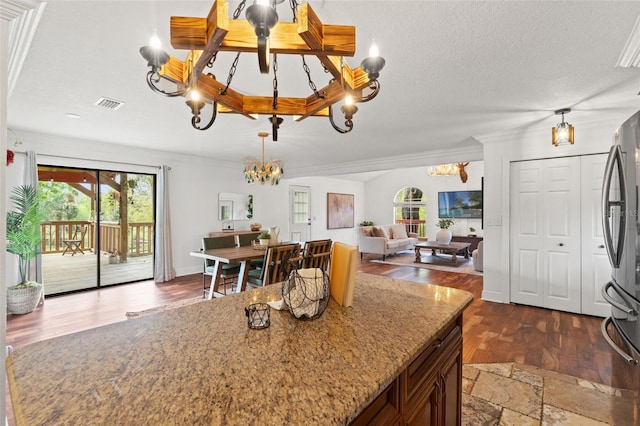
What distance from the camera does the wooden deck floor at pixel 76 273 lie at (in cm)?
462

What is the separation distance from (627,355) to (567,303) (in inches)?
112

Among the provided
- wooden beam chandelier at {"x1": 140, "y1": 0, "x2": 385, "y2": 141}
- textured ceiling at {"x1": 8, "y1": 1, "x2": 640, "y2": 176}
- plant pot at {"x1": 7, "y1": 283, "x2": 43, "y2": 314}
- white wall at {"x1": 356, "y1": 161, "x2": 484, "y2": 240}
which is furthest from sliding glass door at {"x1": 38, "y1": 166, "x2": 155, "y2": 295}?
white wall at {"x1": 356, "y1": 161, "x2": 484, "y2": 240}

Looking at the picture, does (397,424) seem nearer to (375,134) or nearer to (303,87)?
(303,87)

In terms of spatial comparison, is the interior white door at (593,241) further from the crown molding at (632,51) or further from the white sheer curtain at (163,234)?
the white sheer curtain at (163,234)

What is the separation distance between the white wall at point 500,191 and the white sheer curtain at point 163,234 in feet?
17.1

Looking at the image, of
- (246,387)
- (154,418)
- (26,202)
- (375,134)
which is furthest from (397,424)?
(26,202)

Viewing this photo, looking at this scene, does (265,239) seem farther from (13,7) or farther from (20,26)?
(13,7)

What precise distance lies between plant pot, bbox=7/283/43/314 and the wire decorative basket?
14.2 ft

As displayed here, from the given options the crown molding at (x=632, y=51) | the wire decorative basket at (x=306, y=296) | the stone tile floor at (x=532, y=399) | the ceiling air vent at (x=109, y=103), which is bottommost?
the stone tile floor at (x=532, y=399)

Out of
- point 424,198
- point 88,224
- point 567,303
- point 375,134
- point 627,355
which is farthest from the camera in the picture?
point 424,198

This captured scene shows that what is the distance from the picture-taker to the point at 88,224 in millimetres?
4789

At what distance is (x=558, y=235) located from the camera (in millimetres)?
3766

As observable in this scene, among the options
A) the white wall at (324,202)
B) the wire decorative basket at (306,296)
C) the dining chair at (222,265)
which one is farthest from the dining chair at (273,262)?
the white wall at (324,202)

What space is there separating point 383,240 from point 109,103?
20.4 feet
